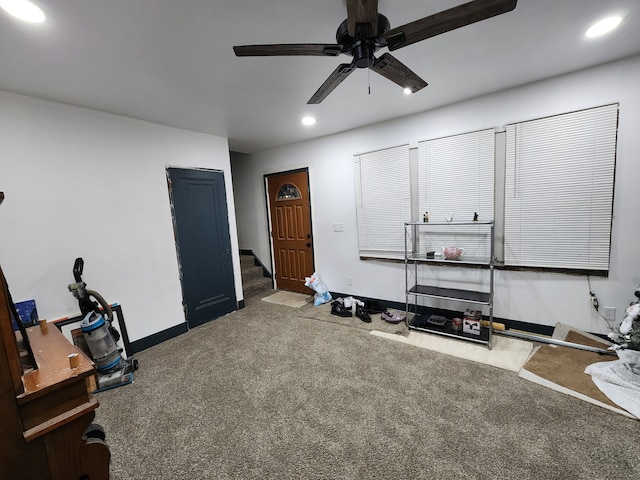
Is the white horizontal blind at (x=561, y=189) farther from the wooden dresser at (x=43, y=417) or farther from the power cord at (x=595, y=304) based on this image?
the wooden dresser at (x=43, y=417)

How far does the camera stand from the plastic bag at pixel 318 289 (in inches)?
167

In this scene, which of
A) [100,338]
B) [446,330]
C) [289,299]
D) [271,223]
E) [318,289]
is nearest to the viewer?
[100,338]

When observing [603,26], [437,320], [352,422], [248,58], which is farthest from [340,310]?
[603,26]

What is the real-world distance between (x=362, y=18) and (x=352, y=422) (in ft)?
7.78

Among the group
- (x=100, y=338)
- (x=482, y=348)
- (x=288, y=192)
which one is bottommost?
(x=482, y=348)

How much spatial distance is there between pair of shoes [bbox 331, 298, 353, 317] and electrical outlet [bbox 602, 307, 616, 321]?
2574mm

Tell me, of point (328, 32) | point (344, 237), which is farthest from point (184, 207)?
point (328, 32)

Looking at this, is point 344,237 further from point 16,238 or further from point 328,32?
point 16,238

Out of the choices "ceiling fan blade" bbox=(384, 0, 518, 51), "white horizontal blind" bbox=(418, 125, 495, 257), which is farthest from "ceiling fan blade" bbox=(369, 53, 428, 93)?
"white horizontal blind" bbox=(418, 125, 495, 257)

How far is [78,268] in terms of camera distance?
96.9 inches

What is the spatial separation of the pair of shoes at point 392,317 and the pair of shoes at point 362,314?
199 millimetres

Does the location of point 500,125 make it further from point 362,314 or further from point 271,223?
point 271,223

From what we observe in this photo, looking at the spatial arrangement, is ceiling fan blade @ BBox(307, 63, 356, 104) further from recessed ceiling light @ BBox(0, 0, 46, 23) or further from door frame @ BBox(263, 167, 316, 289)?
door frame @ BBox(263, 167, 316, 289)

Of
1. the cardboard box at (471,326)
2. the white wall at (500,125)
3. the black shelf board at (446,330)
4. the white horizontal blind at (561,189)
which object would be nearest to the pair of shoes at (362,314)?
the white wall at (500,125)
